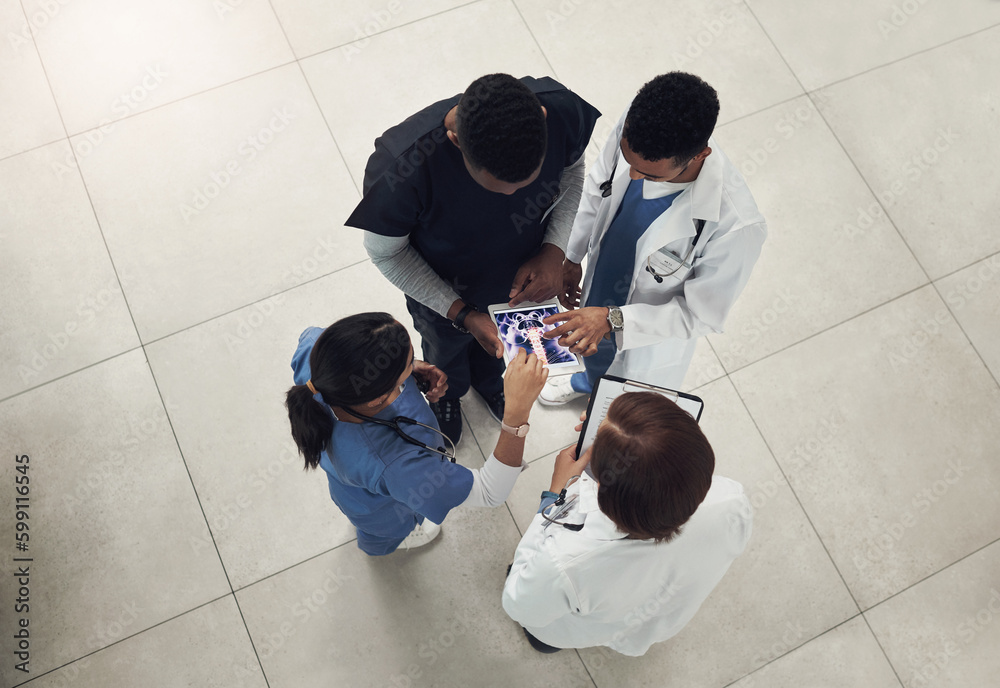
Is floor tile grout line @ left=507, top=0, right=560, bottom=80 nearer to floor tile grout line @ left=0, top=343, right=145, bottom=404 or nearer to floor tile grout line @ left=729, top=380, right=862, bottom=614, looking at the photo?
floor tile grout line @ left=729, top=380, right=862, bottom=614

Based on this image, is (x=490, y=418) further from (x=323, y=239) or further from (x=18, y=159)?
(x=18, y=159)

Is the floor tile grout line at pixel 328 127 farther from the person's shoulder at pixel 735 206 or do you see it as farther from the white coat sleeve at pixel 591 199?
the person's shoulder at pixel 735 206

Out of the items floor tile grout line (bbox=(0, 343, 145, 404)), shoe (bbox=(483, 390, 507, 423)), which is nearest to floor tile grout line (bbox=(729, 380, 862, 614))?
shoe (bbox=(483, 390, 507, 423))

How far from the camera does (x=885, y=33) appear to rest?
3350mm

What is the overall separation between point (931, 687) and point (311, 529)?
222 centimetres

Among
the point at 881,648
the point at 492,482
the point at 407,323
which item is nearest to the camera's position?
the point at 492,482

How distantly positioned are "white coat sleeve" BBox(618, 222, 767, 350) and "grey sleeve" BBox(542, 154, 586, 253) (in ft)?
0.90

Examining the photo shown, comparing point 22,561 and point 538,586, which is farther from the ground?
point 538,586

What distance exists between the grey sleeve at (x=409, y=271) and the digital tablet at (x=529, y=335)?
147 millimetres

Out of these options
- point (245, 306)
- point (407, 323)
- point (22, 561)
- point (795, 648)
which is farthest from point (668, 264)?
point (22, 561)

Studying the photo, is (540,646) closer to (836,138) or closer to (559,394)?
(559,394)

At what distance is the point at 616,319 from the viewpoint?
6.11 feet

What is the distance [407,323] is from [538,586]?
146 cm

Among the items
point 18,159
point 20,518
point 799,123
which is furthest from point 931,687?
point 18,159
